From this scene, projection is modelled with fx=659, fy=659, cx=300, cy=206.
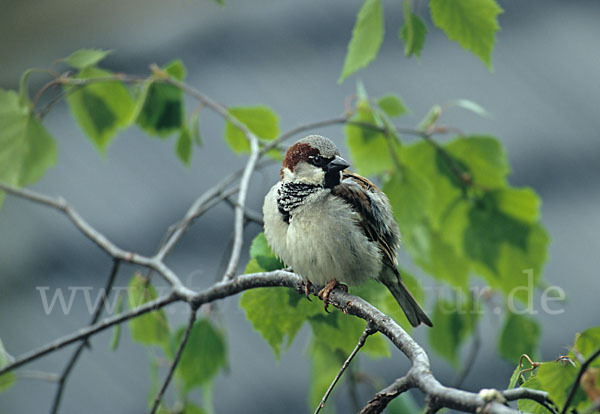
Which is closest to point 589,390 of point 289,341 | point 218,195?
point 289,341

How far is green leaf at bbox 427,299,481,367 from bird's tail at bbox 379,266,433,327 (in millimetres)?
460

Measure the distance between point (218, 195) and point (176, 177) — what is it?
1864 millimetres

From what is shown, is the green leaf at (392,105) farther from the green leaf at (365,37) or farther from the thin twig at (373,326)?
the thin twig at (373,326)

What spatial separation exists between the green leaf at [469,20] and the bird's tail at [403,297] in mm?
394

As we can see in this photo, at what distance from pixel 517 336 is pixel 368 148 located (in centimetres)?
53

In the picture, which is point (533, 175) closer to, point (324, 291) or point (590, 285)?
point (590, 285)

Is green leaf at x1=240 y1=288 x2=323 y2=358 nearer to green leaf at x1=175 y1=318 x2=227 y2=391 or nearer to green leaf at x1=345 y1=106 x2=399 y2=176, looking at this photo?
green leaf at x1=175 y1=318 x2=227 y2=391

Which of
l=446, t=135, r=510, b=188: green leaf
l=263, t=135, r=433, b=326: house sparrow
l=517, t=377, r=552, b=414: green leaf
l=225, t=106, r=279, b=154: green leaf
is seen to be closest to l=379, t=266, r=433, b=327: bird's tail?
l=263, t=135, r=433, b=326: house sparrow

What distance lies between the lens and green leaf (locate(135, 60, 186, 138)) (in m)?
1.48

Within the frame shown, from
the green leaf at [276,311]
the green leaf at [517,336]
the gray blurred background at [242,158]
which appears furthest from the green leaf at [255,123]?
the gray blurred background at [242,158]

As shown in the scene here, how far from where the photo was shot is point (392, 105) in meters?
1.46

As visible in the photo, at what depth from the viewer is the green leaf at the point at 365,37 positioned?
1076 mm

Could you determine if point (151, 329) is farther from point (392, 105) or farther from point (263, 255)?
point (392, 105)

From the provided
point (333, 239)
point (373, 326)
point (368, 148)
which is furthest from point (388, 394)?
point (368, 148)
